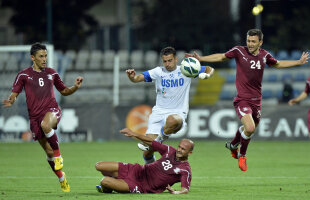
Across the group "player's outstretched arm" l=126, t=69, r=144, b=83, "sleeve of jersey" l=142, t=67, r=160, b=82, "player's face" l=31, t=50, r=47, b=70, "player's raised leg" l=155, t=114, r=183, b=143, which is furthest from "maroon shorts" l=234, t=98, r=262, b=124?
"player's face" l=31, t=50, r=47, b=70

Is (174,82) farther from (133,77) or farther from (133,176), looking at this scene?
(133,176)

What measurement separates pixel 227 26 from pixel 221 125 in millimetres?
14747

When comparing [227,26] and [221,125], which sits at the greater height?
[227,26]

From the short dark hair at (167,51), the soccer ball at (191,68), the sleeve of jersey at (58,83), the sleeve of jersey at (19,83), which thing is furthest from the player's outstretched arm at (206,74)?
the sleeve of jersey at (19,83)

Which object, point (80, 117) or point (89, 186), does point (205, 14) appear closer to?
point (80, 117)

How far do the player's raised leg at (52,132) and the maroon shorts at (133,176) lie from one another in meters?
1.18

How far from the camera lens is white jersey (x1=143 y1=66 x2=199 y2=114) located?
13.2 meters

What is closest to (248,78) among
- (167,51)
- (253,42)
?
(253,42)

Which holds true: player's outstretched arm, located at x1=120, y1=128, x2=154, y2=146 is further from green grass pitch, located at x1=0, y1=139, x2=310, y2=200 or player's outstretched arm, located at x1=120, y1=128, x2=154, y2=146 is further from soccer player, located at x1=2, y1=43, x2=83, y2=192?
soccer player, located at x1=2, y1=43, x2=83, y2=192

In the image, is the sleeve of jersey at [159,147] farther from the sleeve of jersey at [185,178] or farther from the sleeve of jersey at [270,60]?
the sleeve of jersey at [270,60]

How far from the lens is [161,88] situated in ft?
43.7

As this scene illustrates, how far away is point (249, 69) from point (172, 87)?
1419 millimetres

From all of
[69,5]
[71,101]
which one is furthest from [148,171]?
[69,5]

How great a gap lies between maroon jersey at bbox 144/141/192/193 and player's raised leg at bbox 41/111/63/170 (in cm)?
150
